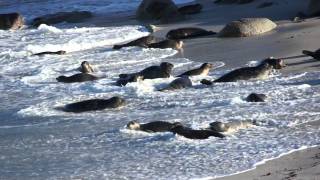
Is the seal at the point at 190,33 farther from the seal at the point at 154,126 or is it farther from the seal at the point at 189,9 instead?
the seal at the point at 154,126

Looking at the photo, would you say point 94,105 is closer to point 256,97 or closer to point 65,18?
point 256,97

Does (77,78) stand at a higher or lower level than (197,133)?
lower

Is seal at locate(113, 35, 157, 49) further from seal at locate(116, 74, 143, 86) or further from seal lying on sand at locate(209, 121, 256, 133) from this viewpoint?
seal lying on sand at locate(209, 121, 256, 133)

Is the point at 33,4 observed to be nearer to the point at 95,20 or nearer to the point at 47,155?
the point at 95,20

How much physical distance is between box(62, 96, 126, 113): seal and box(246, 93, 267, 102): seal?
159cm

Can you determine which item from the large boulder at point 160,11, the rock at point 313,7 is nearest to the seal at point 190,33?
the rock at point 313,7

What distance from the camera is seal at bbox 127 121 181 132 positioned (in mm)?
7512

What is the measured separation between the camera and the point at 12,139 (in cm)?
789

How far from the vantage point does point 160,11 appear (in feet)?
69.6

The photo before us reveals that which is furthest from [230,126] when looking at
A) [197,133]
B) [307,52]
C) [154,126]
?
[307,52]

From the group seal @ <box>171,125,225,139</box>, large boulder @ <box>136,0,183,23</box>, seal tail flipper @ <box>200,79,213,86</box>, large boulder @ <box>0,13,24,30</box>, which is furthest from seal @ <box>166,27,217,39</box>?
seal @ <box>171,125,225,139</box>

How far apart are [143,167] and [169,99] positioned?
2.92 meters

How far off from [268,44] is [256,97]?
5086 millimetres

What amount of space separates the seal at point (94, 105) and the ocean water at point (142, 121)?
12 centimetres
